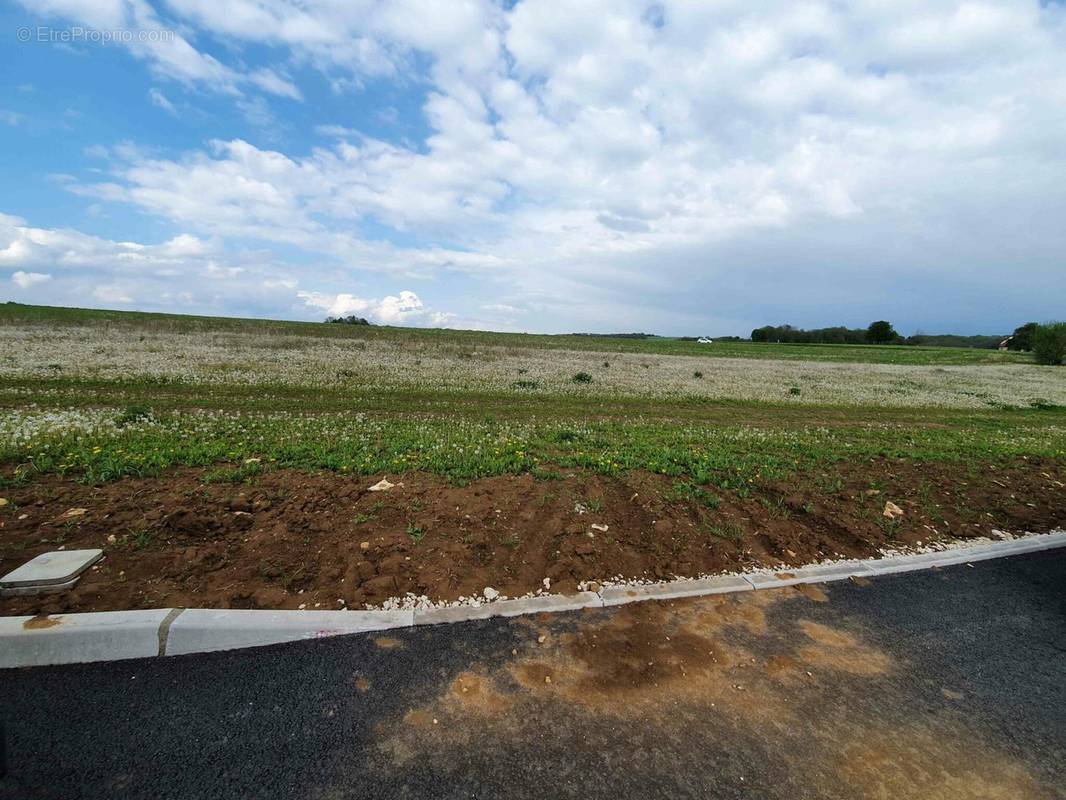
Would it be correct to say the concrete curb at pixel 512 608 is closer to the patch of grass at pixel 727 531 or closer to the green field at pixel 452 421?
the patch of grass at pixel 727 531

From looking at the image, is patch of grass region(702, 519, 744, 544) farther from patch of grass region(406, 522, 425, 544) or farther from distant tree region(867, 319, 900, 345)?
distant tree region(867, 319, 900, 345)

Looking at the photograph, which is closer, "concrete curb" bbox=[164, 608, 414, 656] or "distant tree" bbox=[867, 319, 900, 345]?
"concrete curb" bbox=[164, 608, 414, 656]

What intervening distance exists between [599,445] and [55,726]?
369 inches

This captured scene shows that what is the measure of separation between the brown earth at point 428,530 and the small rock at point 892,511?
10 cm

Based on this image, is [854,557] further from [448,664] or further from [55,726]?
[55,726]

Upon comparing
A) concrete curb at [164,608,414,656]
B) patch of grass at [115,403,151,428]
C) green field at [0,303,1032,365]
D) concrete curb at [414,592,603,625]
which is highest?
green field at [0,303,1032,365]

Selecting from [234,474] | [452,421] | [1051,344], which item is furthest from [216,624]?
[1051,344]

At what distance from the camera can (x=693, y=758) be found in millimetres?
3547

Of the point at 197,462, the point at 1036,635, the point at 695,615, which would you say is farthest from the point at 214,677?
the point at 1036,635

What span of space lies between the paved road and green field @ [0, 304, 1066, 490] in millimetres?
4085

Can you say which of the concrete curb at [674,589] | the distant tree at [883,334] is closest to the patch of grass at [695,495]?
the concrete curb at [674,589]

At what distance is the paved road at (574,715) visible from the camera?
10.9 ft

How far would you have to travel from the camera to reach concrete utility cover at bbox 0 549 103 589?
4.91m

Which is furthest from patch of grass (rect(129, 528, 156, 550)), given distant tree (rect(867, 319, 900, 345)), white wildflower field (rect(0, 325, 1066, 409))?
distant tree (rect(867, 319, 900, 345))
